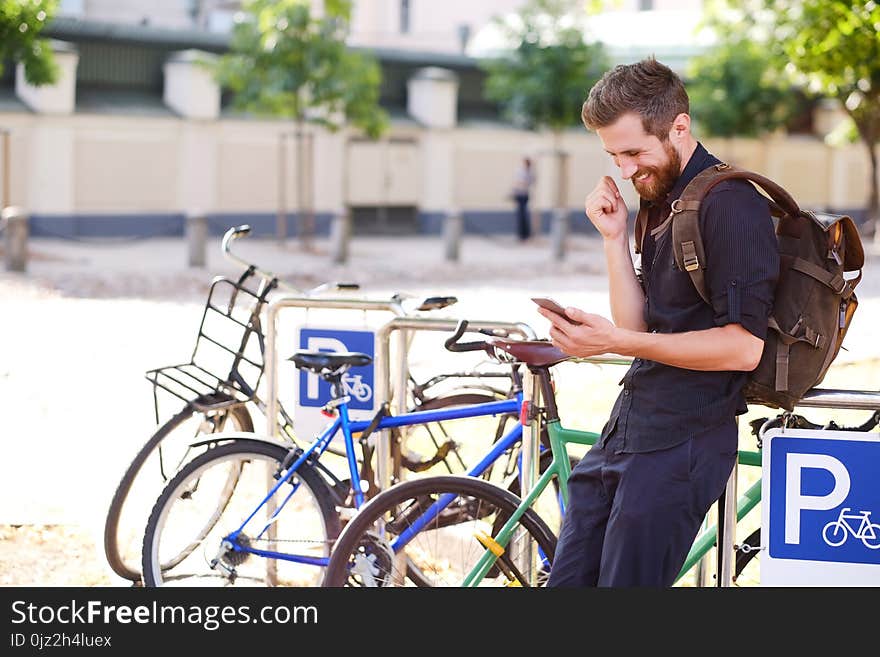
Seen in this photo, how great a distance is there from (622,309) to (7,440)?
5.72 metres

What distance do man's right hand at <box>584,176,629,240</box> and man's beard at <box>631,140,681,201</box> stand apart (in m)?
0.14

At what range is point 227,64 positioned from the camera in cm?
2309

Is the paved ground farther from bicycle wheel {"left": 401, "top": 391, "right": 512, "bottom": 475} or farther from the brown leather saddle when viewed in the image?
the brown leather saddle

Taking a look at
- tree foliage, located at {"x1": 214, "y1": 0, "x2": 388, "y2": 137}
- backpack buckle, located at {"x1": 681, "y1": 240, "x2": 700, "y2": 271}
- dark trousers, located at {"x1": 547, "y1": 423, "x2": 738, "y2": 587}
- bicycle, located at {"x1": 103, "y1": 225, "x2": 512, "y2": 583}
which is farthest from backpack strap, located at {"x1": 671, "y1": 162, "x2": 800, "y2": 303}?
tree foliage, located at {"x1": 214, "y1": 0, "x2": 388, "y2": 137}

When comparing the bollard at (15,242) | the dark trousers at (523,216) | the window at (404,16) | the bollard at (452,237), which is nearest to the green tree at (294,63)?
the bollard at (452,237)

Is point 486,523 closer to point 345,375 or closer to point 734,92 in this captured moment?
point 345,375

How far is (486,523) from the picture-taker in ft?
14.2

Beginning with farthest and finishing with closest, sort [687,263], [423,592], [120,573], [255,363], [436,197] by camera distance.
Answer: [436,197]
[255,363]
[120,573]
[423,592]
[687,263]

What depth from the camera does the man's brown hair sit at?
331cm

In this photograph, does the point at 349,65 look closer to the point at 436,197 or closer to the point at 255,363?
the point at 436,197

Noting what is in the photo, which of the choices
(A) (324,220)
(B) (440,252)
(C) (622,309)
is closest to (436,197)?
(A) (324,220)

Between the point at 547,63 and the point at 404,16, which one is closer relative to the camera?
the point at 547,63

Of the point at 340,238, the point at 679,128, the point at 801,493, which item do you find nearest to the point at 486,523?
the point at 801,493

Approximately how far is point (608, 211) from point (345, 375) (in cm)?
237
